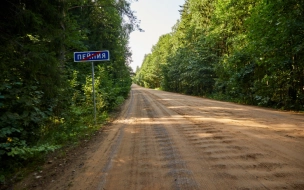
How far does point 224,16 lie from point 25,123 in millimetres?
21748

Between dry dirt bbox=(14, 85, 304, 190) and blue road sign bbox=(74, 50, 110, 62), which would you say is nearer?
dry dirt bbox=(14, 85, 304, 190)

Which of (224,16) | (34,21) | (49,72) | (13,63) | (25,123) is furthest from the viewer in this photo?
(224,16)

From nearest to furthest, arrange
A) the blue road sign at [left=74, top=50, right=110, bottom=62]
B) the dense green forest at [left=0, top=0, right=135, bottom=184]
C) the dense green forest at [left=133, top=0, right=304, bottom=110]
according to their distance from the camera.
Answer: the dense green forest at [left=0, top=0, right=135, bottom=184]
the blue road sign at [left=74, top=50, right=110, bottom=62]
the dense green forest at [left=133, top=0, right=304, bottom=110]

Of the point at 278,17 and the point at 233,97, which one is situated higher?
the point at 278,17

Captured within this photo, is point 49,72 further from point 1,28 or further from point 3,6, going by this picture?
point 3,6

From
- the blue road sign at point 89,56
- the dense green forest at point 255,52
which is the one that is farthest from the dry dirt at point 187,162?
the dense green forest at point 255,52

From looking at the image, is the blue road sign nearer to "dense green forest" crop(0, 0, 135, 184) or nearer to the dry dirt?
"dense green forest" crop(0, 0, 135, 184)

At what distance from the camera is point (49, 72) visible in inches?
204

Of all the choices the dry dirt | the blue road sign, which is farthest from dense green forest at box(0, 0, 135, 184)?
the blue road sign

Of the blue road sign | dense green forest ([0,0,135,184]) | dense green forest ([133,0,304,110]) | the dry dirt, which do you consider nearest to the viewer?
the dry dirt

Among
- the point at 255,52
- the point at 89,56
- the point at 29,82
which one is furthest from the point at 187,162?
the point at 255,52

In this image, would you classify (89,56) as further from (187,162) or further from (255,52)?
(255,52)

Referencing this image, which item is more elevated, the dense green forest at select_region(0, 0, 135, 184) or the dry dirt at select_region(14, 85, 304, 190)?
the dense green forest at select_region(0, 0, 135, 184)

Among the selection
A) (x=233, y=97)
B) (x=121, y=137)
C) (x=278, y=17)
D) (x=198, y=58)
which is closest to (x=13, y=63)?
(x=121, y=137)
